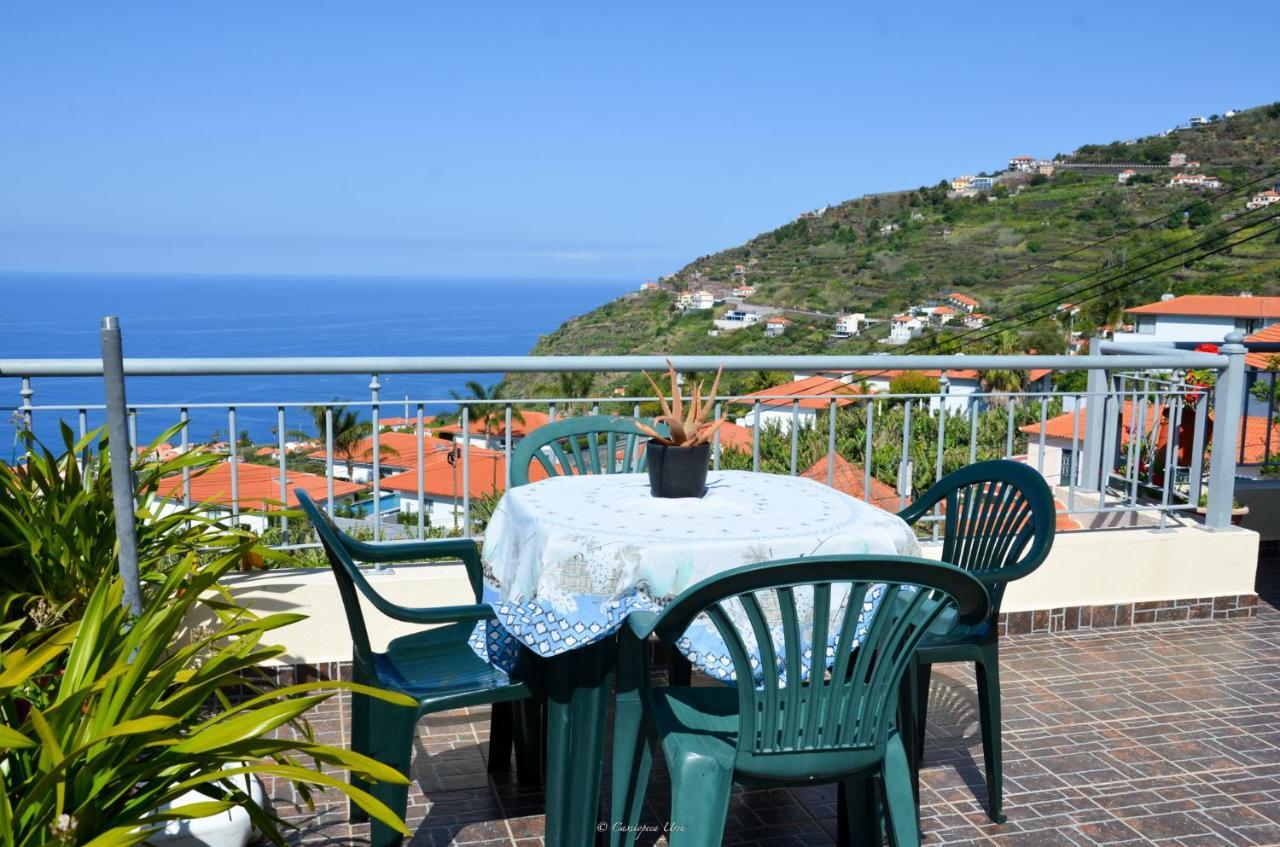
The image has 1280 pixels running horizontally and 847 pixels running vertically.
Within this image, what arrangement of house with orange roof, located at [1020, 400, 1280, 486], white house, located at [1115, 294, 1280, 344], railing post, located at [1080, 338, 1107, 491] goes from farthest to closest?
→ white house, located at [1115, 294, 1280, 344]
railing post, located at [1080, 338, 1107, 491]
house with orange roof, located at [1020, 400, 1280, 486]

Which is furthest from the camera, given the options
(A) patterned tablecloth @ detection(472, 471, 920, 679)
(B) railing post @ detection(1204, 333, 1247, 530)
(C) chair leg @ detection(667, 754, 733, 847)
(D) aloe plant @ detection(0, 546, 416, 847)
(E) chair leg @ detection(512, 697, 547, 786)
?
(B) railing post @ detection(1204, 333, 1247, 530)

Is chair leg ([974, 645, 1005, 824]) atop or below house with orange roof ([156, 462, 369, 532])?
below

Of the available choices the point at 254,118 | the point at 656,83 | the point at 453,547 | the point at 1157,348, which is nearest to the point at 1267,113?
the point at 656,83

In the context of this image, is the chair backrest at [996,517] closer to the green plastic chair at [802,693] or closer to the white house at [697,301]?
the green plastic chair at [802,693]

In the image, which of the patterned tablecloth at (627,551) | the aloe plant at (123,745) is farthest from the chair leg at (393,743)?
the aloe plant at (123,745)

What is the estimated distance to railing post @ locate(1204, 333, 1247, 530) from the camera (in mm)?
5359

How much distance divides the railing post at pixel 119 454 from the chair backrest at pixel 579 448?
1405mm

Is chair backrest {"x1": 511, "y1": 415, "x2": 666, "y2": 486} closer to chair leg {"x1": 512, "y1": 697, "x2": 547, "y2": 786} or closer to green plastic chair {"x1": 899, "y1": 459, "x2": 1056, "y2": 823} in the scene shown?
chair leg {"x1": 512, "y1": 697, "x2": 547, "y2": 786}

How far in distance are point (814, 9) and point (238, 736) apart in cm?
5436

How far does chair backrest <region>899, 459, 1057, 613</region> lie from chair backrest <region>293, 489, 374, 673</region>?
176 cm

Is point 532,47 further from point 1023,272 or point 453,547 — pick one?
point 453,547

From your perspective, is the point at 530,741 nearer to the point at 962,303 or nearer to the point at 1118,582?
the point at 1118,582

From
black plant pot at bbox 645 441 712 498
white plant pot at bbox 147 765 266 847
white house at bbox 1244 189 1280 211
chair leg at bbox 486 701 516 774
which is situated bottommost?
chair leg at bbox 486 701 516 774

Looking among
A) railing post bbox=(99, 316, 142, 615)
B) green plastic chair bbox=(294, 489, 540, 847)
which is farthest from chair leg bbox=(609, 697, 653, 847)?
railing post bbox=(99, 316, 142, 615)
